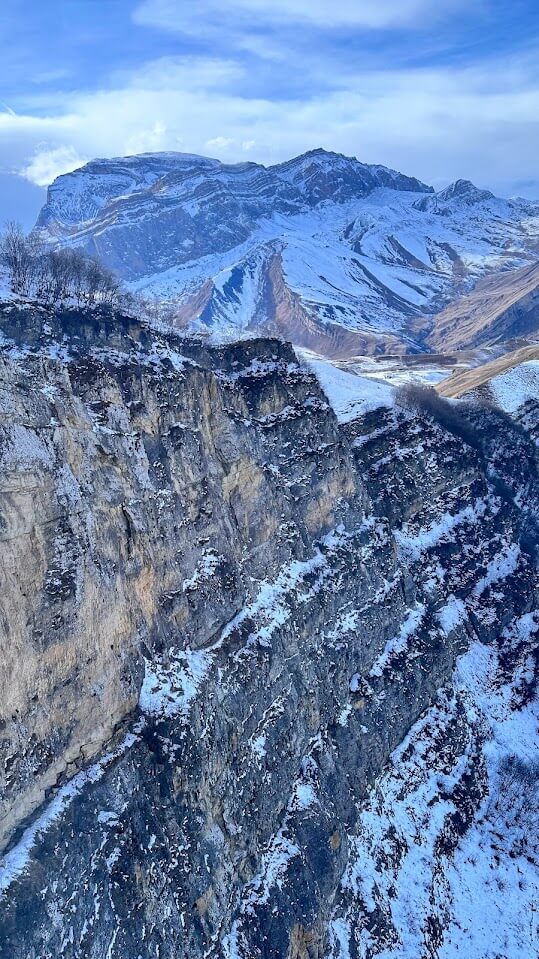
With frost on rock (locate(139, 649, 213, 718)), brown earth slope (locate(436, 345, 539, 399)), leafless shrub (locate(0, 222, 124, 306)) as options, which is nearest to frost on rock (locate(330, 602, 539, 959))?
frost on rock (locate(139, 649, 213, 718))

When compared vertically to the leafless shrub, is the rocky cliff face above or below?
below

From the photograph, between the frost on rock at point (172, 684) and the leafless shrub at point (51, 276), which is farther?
the leafless shrub at point (51, 276)

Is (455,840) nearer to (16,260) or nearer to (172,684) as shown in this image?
(172,684)

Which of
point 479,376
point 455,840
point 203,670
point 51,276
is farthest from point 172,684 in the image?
point 479,376

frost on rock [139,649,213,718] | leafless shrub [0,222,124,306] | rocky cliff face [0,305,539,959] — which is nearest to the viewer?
rocky cliff face [0,305,539,959]

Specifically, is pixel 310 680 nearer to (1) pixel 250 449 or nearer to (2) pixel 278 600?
(2) pixel 278 600

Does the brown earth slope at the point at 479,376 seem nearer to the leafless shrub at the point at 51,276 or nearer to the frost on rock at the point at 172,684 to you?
the leafless shrub at the point at 51,276

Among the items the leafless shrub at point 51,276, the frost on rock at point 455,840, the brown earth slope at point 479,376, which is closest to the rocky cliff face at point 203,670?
the frost on rock at point 455,840

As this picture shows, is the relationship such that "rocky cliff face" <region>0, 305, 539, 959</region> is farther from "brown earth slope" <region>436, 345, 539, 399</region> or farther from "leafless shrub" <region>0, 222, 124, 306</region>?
"brown earth slope" <region>436, 345, 539, 399</region>

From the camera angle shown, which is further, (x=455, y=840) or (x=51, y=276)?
(x=51, y=276)
